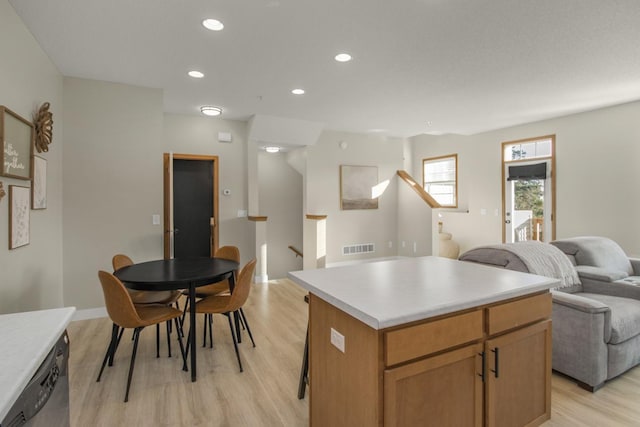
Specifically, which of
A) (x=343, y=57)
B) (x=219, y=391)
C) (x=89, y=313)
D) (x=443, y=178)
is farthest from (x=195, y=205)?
(x=443, y=178)

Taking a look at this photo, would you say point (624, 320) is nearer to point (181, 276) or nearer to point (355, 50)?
point (355, 50)

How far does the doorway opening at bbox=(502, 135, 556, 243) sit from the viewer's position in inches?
228

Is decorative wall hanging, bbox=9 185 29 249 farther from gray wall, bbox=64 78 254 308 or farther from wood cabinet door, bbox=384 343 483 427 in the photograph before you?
wood cabinet door, bbox=384 343 483 427

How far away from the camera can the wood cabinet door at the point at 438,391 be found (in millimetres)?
1316

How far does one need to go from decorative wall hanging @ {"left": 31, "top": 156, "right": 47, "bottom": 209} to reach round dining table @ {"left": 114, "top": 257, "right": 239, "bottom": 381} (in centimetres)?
97

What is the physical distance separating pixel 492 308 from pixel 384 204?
5.55m

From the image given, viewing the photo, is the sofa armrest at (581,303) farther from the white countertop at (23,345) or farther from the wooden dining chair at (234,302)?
the white countertop at (23,345)

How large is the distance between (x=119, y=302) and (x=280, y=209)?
15.0 ft

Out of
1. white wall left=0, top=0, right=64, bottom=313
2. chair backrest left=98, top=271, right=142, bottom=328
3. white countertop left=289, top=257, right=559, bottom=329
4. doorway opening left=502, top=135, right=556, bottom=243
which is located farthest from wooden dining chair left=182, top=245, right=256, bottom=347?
doorway opening left=502, top=135, right=556, bottom=243

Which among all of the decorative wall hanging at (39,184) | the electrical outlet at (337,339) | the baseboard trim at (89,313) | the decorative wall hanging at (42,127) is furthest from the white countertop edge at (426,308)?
the baseboard trim at (89,313)

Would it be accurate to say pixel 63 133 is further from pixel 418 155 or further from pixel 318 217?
pixel 418 155

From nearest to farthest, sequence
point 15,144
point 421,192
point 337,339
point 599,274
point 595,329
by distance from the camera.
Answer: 1. point 337,339
2. point 595,329
3. point 15,144
4. point 599,274
5. point 421,192

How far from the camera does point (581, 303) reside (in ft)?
7.80

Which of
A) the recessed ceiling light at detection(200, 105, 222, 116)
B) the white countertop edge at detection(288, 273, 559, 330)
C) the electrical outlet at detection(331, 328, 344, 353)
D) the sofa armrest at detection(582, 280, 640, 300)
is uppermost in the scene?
the recessed ceiling light at detection(200, 105, 222, 116)
